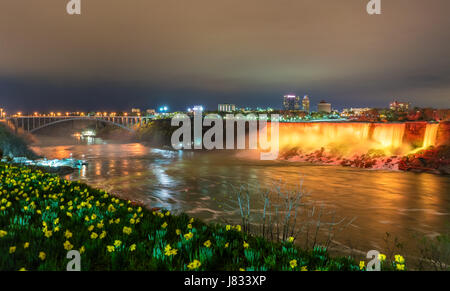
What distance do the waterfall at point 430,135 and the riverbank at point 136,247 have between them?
41.8 meters

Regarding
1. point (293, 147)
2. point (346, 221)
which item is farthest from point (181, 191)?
point (293, 147)

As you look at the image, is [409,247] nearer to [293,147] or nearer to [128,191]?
[128,191]

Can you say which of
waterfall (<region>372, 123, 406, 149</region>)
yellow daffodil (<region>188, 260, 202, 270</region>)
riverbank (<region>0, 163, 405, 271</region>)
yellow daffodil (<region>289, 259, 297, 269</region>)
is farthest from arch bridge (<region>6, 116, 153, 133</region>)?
yellow daffodil (<region>289, 259, 297, 269</region>)

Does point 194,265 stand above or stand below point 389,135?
above

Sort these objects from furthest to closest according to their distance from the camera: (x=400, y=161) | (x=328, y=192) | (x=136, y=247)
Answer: (x=400, y=161) < (x=328, y=192) < (x=136, y=247)

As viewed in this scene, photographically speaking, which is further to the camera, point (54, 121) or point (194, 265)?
point (54, 121)

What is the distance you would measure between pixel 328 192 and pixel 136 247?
72.6 feet

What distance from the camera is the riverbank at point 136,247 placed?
13.8 feet

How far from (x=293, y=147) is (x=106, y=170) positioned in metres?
31.9

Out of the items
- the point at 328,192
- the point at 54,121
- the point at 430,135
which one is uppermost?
the point at 54,121

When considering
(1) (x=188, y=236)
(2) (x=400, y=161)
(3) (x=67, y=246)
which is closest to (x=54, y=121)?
(2) (x=400, y=161)

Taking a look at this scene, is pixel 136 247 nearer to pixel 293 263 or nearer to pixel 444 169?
pixel 293 263

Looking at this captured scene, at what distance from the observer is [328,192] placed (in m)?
24.5
